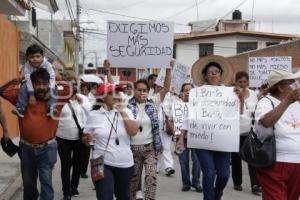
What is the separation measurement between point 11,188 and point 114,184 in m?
3.60

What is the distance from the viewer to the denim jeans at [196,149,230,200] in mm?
6918

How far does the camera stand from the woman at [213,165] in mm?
6930

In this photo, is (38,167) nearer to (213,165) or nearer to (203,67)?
(213,165)

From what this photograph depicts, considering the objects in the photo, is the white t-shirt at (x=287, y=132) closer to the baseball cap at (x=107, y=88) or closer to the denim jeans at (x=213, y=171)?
the baseball cap at (x=107, y=88)

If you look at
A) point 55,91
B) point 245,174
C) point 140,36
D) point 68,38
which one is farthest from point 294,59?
point 68,38

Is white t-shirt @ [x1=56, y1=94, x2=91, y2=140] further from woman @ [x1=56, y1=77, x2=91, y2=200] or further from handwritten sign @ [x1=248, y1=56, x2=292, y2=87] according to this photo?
handwritten sign @ [x1=248, y1=56, x2=292, y2=87]

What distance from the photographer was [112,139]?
5836 mm

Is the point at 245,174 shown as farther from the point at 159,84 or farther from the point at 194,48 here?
the point at 194,48

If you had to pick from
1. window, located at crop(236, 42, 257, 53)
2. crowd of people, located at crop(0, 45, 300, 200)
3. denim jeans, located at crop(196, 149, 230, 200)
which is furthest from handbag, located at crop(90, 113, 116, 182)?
window, located at crop(236, 42, 257, 53)

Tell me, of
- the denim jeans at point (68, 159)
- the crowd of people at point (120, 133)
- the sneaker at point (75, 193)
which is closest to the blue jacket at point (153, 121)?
the crowd of people at point (120, 133)

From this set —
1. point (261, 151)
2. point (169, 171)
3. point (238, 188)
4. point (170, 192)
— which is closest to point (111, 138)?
point (261, 151)

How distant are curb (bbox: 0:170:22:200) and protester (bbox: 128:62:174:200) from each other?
230cm

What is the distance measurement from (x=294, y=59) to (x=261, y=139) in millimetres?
24498

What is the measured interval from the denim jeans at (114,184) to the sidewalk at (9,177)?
9.52 feet
